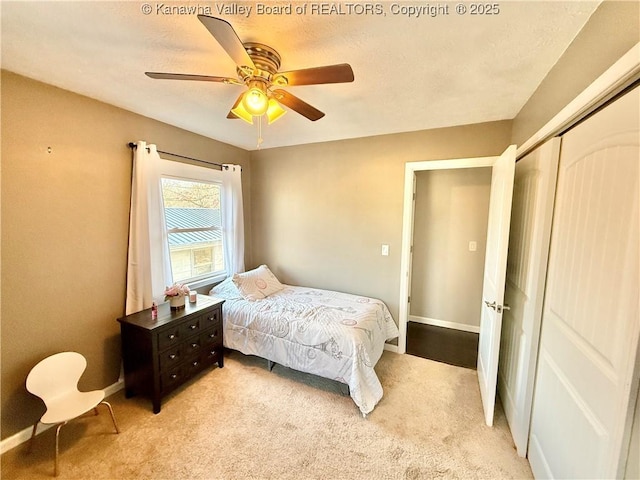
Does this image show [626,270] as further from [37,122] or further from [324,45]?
[37,122]

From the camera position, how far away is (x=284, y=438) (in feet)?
5.92

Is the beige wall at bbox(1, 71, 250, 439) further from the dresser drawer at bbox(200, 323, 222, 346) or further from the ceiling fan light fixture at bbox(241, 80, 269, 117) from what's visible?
the ceiling fan light fixture at bbox(241, 80, 269, 117)

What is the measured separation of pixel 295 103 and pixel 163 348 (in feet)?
6.77

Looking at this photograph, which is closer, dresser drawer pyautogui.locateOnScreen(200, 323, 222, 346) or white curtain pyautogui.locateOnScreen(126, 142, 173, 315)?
white curtain pyautogui.locateOnScreen(126, 142, 173, 315)

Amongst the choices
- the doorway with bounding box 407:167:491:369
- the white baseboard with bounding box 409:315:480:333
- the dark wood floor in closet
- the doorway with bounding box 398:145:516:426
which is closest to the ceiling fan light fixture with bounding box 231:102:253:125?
the doorway with bounding box 398:145:516:426

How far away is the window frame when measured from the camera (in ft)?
8.32

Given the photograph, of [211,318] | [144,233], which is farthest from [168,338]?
[144,233]

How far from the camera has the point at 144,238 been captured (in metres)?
2.34

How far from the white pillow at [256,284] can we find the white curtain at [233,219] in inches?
15.2

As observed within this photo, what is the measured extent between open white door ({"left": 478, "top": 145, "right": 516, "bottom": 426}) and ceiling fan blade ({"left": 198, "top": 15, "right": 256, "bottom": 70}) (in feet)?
5.59

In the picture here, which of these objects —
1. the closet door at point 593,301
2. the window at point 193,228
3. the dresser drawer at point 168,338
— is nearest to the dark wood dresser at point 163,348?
the dresser drawer at point 168,338

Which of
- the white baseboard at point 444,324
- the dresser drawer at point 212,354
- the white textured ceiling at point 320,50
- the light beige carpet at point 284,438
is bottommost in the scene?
the light beige carpet at point 284,438

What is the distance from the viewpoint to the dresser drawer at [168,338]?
2053 millimetres

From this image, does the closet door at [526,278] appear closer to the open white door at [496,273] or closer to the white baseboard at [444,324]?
the open white door at [496,273]
